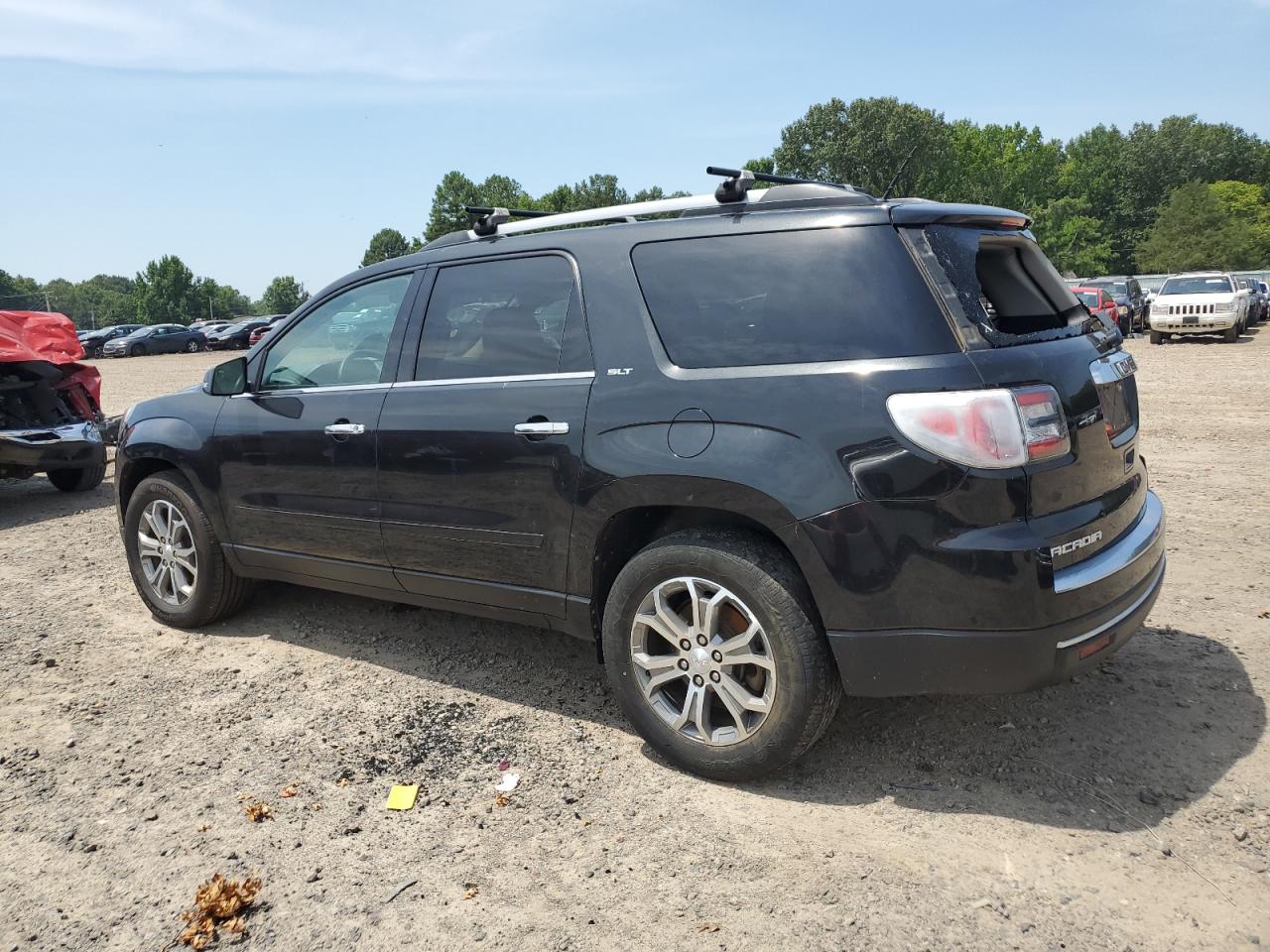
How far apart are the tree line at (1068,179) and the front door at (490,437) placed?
71.6 m

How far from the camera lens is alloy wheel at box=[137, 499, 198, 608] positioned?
16.4ft

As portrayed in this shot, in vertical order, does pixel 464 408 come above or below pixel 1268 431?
above

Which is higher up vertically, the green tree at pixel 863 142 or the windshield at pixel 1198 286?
the green tree at pixel 863 142

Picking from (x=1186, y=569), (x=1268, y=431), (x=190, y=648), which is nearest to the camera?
(x=190, y=648)

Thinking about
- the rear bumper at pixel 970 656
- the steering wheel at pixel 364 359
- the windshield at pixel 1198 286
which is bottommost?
the windshield at pixel 1198 286

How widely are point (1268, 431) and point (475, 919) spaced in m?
10.5

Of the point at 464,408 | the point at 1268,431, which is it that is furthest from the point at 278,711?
the point at 1268,431

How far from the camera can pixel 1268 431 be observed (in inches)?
401

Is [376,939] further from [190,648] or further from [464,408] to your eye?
[190,648]

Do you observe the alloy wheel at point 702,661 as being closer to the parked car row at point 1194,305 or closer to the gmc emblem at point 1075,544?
the gmc emblem at point 1075,544

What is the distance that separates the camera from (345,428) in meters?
4.19

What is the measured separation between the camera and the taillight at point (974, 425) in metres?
2.78

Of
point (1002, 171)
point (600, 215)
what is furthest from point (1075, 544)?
point (1002, 171)

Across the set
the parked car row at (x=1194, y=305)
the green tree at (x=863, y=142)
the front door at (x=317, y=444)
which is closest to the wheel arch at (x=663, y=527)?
the front door at (x=317, y=444)
